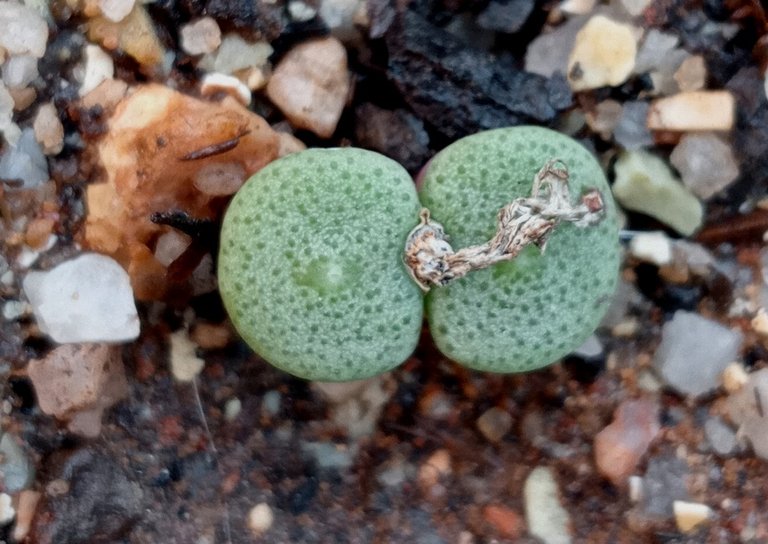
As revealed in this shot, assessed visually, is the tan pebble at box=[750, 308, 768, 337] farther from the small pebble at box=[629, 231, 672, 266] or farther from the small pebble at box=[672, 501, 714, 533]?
the small pebble at box=[672, 501, 714, 533]

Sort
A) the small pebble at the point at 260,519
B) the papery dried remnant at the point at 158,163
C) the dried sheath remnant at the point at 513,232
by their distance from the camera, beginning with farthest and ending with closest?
the small pebble at the point at 260,519 → the papery dried remnant at the point at 158,163 → the dried sheath remnant at the point at 513,232

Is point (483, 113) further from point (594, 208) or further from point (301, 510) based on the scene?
point (301, 510)

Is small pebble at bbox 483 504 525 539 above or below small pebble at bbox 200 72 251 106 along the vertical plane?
below

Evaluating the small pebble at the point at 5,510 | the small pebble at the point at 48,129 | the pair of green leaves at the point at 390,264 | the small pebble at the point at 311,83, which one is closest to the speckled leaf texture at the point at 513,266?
the pair of green leaves at the point at 390,264

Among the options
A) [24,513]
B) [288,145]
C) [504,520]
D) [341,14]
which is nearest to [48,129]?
[288,145]

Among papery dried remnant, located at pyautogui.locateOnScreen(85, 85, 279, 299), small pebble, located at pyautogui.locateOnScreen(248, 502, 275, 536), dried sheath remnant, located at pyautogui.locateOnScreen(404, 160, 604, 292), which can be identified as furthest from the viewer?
small pebble, located at pyautogui.locateOnScreen(248, 502, 275, 536)

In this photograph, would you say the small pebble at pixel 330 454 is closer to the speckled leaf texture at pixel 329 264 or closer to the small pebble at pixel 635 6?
the speckled leaf texture at pixel 329 264

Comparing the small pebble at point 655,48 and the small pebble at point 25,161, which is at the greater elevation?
the small pebble at point 655,48

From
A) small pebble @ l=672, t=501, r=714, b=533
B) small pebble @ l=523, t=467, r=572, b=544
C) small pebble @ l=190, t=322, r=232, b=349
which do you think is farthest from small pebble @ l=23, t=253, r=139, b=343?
small pebble @ l=672, t=501, r=714, b=533
